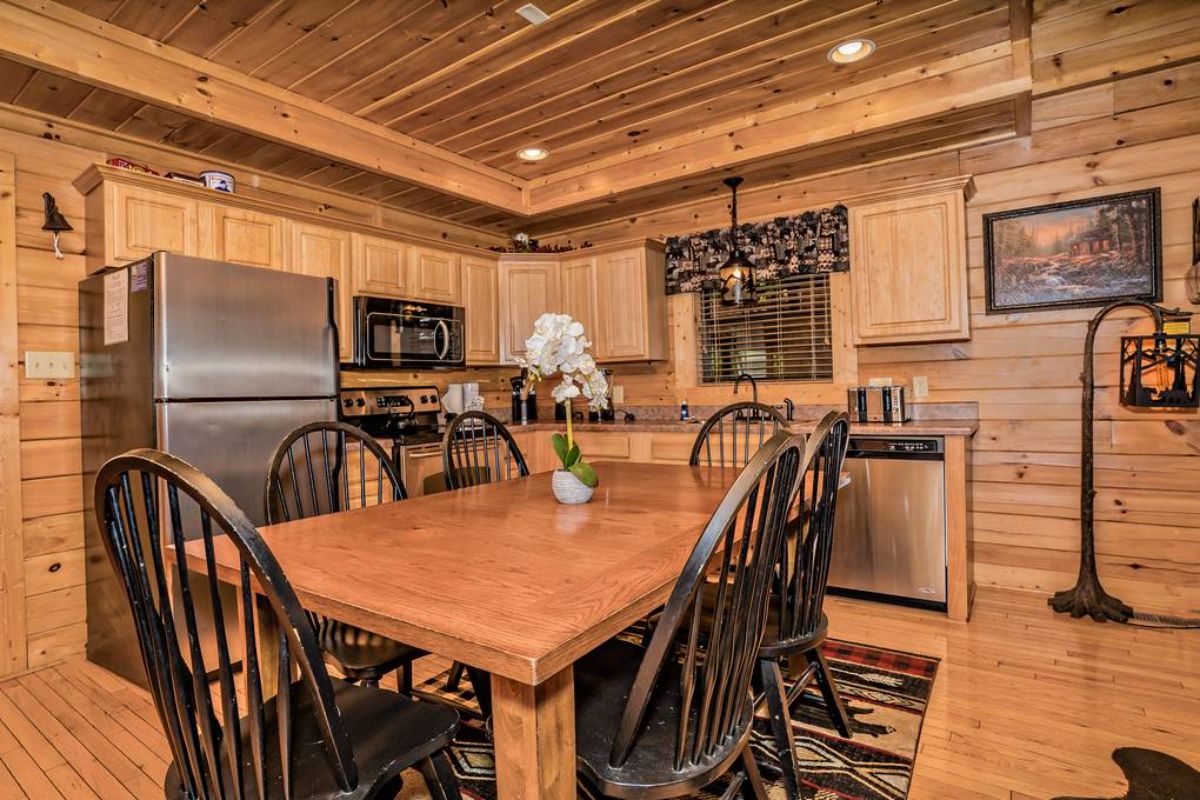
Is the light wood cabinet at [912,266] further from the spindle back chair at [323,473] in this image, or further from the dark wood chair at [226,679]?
the dark wood chair at [226,679]

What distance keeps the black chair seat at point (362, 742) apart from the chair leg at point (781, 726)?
79 centimetres

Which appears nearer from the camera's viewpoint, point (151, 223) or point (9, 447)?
point (9, 447)

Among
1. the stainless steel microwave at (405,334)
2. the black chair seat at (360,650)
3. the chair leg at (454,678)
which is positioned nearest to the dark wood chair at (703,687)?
the black chair seat at (360,650)

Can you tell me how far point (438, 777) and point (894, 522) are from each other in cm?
260

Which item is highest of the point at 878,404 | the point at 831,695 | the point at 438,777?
the point at 878,404

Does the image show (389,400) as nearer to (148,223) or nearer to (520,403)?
(520,403)

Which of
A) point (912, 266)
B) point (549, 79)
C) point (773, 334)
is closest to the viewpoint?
point (549, 79)

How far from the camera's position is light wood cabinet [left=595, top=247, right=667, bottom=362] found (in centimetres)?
427

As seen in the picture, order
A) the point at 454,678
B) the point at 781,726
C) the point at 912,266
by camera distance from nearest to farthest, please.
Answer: the point at 781,726, the point at 454,678, the point at 912,266

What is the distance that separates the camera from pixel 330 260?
11.5 ft

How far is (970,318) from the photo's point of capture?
3.40 m

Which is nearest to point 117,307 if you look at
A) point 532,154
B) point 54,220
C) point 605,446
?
point 54,220

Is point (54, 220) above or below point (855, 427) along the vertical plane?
above

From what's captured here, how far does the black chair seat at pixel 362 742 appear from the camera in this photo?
101cm
